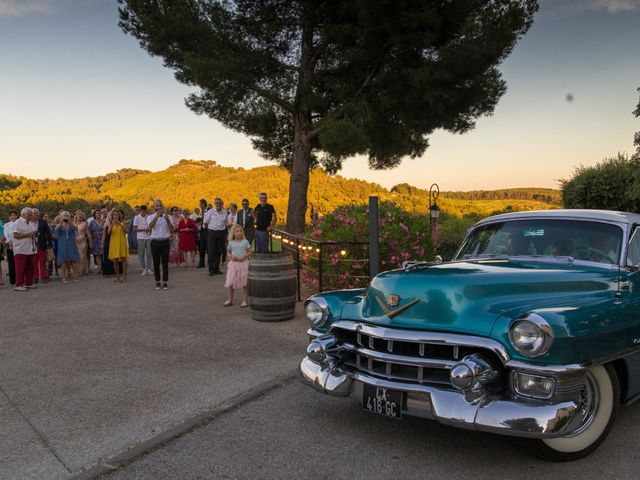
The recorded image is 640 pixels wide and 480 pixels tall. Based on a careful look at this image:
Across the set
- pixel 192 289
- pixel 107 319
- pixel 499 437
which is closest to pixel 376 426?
pixel 499 437

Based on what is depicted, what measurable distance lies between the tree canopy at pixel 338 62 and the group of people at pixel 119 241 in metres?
3.16

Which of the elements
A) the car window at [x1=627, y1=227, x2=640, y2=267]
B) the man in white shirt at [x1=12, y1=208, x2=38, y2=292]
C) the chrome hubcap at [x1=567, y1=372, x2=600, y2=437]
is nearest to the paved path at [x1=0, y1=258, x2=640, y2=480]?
the chrome hubcap at [x1=567, y1=372, x2=600, y2=437]

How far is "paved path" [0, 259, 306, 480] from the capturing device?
362cm

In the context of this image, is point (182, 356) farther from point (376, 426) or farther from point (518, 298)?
point (518, 298)

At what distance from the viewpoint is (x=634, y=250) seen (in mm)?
4207

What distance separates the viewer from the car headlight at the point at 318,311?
419 centimetres

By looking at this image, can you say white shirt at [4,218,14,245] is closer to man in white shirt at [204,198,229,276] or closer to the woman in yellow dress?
the woman in yellow dress

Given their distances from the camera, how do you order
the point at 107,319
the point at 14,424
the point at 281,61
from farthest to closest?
the point at 281,61
the point at 107,319
the point at 14,424

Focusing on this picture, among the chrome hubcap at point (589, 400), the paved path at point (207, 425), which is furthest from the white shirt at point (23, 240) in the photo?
the chrome hubcap at point (589, 400)

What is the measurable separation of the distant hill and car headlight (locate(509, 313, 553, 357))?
166 feet

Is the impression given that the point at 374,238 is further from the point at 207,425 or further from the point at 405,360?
the point at 207,425

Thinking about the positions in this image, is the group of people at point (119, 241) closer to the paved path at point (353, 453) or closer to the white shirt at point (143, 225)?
the white shirt at point (143, 225)

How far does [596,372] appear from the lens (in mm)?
3393

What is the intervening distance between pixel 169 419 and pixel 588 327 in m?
3.15
